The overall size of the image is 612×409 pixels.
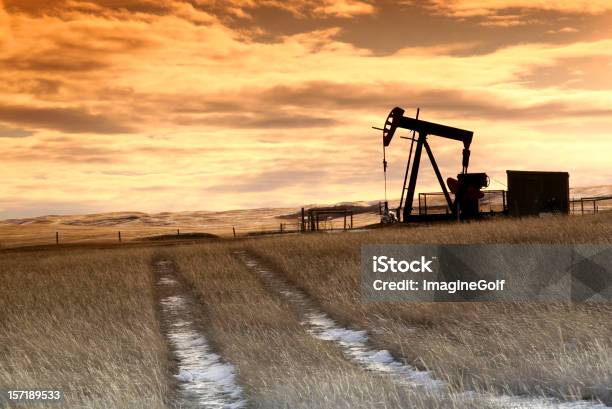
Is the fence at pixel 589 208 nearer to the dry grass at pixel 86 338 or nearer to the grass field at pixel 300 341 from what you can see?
the grass field at pixel 300 341

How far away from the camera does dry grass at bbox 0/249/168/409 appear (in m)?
9.67

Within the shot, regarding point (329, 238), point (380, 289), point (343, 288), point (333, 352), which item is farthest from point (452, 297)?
point (329, 238)

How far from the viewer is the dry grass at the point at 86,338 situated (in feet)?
31.7

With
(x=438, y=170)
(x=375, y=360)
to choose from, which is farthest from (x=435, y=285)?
(x=438, y=170)

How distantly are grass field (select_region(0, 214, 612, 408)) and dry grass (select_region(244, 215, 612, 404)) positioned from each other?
3cm

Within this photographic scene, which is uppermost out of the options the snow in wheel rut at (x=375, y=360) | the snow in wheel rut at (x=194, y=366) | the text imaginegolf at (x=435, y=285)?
the text imaginegolf at (x=435, y=285)

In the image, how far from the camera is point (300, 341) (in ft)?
39.4

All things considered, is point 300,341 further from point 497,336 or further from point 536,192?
point 536,192

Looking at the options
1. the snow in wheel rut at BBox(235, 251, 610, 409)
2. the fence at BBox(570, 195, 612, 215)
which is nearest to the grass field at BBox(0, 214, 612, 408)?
the snow in wheel rut at BBox(235, 251, 610, 409)

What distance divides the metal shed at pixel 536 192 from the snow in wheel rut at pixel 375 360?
22.8 metres

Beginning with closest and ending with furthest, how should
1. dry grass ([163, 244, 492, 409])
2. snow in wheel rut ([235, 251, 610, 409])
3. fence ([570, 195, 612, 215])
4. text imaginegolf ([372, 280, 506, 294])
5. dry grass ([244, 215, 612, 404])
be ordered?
snow in wheel rut ([235, 251, 610, 409]) < dry grass ([163, 244, 492, 409]) < dry grass ([244, 215, 612, 404]) < text imaginegolf ([372, 280, 506, 294]) < fence ([570, 195, 612, 215])

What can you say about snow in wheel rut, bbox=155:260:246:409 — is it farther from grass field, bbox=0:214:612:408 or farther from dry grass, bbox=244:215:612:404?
dry grass, bbox=244:215:612:404

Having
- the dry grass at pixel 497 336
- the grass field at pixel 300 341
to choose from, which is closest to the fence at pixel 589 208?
the grass field at pixel 300 341

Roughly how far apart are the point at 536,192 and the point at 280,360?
31.3 metres
